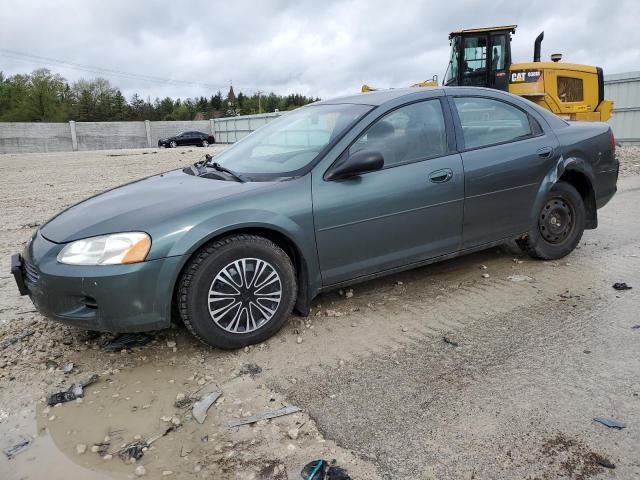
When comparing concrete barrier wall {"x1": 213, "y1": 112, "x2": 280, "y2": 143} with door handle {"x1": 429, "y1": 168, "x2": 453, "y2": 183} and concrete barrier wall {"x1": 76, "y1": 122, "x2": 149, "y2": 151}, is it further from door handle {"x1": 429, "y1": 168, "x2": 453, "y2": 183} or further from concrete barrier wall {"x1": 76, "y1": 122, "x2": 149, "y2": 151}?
door handle {"x1": 429, "y1": 168, "x2": 453, "y2": 183}

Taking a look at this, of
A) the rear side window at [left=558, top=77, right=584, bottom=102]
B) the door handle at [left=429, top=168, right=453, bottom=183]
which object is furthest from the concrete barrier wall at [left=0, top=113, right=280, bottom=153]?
the door handle at [left=429, top=168, right=453, bottom=183]

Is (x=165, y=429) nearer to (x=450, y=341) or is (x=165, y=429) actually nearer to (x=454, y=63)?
(x=450, y=341)

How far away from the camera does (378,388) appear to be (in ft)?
9.27

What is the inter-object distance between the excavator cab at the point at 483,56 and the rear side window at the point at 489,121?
8.79m

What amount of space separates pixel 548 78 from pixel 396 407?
12.7 meters

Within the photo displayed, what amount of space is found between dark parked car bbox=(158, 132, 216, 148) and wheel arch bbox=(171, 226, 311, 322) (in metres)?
36.9

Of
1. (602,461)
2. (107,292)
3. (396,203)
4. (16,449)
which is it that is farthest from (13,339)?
(602,461)

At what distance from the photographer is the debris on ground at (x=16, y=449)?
7.93 feet

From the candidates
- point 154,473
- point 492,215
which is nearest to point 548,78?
point 492,215

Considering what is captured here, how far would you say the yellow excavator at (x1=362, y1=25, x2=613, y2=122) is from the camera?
41.5ft

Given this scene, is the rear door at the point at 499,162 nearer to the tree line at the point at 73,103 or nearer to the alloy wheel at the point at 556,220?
the alloy wheel at the point at 556,220

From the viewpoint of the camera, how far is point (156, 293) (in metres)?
2.96

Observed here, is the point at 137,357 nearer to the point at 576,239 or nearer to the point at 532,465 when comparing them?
the point at 532,465

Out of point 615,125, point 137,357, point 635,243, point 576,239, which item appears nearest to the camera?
point 137,357
